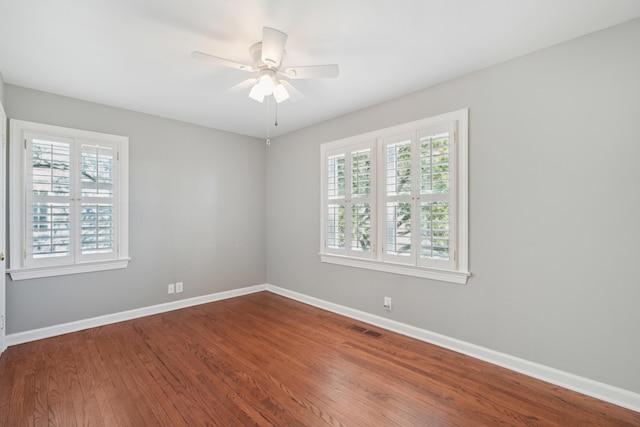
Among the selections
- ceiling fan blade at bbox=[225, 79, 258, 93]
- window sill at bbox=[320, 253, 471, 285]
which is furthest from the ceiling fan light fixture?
window sill at bbox=[320, 253, 471, 285]

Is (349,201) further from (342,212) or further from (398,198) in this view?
(398,198)

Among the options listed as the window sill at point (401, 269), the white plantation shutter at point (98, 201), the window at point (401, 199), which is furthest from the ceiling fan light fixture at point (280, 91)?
the white plantation shutter at point (98, 201)

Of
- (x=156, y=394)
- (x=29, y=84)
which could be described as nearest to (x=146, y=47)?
(x=29, y=84)

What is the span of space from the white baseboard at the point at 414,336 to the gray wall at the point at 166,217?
8 centimetres

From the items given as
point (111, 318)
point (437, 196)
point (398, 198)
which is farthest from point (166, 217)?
point (437, 196)

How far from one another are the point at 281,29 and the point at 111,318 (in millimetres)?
3675

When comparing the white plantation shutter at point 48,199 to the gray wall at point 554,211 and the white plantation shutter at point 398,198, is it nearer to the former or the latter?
the white plantation shutter at point 398,198

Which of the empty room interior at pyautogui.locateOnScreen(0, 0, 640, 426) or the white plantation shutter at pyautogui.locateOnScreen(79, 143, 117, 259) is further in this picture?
the white plantation shutter at pyautogui.locateOnScreen(79, 143, 117, 259)

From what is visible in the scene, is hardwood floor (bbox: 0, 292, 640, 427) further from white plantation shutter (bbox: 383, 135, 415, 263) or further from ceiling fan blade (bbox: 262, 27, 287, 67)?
ceiling fan blade (bbox: 262, 27, 287, 67)

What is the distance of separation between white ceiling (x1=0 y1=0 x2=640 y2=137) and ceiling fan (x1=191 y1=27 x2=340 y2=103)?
5.8 inches

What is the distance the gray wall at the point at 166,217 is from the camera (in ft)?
10.3

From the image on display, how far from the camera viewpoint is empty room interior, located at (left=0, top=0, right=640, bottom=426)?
2.00 meters

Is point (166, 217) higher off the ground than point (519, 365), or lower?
higher

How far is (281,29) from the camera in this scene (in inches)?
82.7
